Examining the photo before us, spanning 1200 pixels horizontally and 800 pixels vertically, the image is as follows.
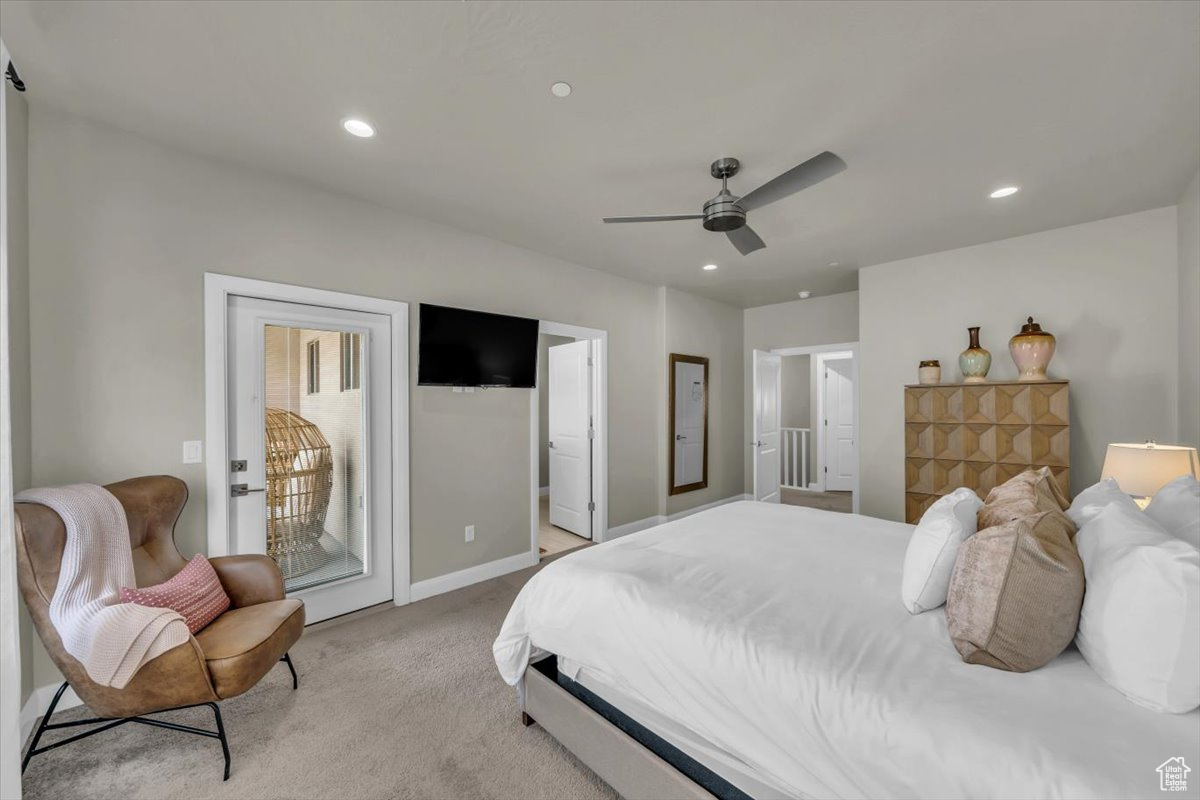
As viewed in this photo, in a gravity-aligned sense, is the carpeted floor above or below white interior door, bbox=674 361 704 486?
below

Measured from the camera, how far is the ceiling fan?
201cm

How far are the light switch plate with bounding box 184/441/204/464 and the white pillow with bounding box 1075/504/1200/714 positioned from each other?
137 inches

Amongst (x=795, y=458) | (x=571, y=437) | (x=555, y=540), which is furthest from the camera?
(x=795, y=458)

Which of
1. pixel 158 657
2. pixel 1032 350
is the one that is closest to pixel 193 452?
pixel 158 657

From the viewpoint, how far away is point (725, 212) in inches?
94.0

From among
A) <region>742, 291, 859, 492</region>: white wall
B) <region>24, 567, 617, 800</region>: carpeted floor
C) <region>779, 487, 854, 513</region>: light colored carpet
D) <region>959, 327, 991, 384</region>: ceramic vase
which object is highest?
<region>742, 291, 859, 492</region>: white wall

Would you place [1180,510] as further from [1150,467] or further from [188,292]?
[188,292]

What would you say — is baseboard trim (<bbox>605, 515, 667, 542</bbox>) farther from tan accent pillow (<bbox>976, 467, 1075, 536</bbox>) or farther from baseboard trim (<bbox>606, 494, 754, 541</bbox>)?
tan accent pillow (<bbox>976, 467, 1075, 536</bbox>)

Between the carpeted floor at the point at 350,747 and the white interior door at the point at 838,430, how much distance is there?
6336 millimetres

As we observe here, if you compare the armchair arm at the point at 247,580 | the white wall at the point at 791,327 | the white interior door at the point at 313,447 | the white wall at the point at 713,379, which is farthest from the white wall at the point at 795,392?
the armchair arm at the point at 247,580

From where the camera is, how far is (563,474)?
196 inches

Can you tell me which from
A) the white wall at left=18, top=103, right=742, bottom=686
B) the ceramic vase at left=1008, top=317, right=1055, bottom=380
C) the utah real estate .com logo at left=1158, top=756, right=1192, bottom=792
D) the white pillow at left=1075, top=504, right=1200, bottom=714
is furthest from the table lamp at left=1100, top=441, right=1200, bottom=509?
the white wall at left=18, top=103, right=742, bottom=686

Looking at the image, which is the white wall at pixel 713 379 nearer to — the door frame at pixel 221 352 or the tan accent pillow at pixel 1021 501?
the door frame at pixel 221 352

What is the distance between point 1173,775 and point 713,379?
493cm
